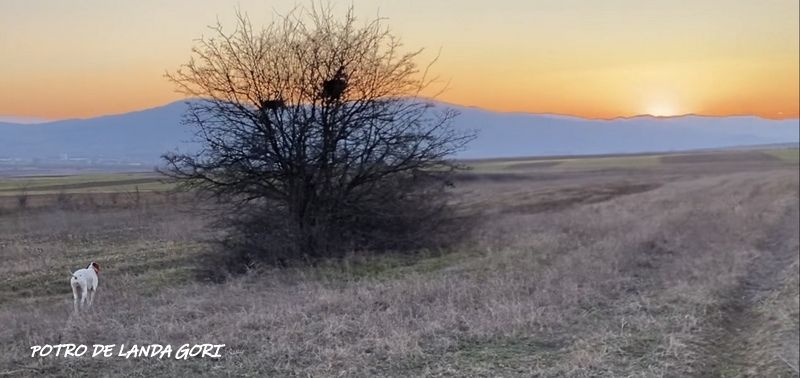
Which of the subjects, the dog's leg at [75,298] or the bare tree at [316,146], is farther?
the bare tree at [316,146]

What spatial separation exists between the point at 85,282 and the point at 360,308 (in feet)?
11.1

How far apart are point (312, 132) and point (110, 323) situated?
7453mm

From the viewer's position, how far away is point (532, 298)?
376 inches

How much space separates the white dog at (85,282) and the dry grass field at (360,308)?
8.3 inches

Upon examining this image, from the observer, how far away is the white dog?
7.04 metres

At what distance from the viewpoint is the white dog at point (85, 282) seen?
704cm

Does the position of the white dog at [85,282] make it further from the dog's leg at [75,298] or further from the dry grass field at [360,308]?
the dry grass field at [360,308]

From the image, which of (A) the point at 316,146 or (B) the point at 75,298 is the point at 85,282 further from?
(A) the point at 316,146

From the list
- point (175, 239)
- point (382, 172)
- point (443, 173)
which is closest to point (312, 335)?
point (175, 239)

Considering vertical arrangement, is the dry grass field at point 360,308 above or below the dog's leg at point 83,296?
below

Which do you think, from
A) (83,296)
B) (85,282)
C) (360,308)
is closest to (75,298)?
(83,296)

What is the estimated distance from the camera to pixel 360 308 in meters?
8.88

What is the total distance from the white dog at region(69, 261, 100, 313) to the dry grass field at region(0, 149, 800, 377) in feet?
0.69

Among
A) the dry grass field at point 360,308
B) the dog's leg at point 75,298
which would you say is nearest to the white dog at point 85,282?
the dog's leg at point 75,298
